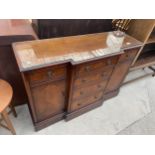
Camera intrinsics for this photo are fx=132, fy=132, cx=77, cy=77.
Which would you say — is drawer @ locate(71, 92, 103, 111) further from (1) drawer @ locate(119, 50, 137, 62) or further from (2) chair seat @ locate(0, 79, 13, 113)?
(2) chair seat @ locate(0, 79, 13, 113)

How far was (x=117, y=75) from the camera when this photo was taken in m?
1.79

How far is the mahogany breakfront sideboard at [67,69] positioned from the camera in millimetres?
1088

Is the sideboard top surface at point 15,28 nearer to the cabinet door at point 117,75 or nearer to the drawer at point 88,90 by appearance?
the drawer at point 88,90

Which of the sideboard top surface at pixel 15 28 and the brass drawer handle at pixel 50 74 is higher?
the sideboard top surface at pixel 15 28

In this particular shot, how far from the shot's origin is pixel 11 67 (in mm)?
1374

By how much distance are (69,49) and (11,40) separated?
0.54 m

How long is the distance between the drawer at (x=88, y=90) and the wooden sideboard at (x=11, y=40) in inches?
26.7

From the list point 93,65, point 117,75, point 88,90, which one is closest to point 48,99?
point 88,90

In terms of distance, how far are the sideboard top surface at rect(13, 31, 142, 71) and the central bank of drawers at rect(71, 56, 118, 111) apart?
0.29ft

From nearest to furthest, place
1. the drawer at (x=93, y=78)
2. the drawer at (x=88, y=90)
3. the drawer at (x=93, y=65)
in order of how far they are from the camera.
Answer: the drawer at (x=93, y=65) < the drawer at (x=93, y=78) < the drawer at (x=88, y=90)

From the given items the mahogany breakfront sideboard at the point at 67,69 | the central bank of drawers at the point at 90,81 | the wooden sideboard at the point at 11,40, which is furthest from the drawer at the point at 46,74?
the wooden sideboard at the point at 11,40

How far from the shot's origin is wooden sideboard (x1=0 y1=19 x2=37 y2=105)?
3.94ft
